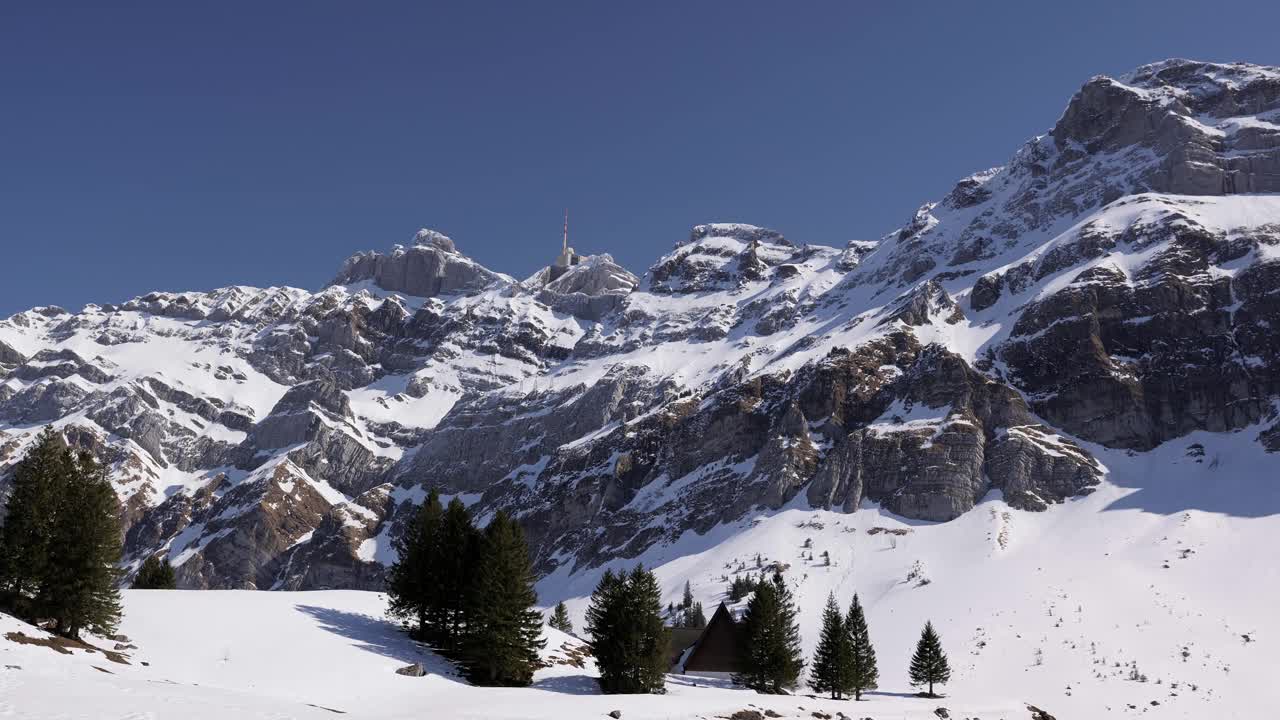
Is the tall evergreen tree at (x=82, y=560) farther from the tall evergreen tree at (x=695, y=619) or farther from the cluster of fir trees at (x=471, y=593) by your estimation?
the tall evergreen tree at (x=695, y=619)

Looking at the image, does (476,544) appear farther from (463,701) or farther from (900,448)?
(900,448)

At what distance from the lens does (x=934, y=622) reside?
113688mm

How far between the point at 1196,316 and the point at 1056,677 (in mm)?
113148

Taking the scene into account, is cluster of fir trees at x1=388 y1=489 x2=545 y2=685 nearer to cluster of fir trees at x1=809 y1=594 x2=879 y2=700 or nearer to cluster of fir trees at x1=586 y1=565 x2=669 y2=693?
cluster of fir trees at x1=586 y1=565 x2=669 y2=693

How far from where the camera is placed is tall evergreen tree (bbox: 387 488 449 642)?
5097cm

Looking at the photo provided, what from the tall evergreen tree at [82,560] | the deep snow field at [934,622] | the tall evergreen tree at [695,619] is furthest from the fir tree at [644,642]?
the tall evergreen tree at [695,619]

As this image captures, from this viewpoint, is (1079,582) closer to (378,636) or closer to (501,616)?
(501,616)

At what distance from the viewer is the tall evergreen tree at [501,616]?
4519cm

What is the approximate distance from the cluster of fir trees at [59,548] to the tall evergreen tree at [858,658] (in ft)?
134

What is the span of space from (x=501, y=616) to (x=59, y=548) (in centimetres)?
1783

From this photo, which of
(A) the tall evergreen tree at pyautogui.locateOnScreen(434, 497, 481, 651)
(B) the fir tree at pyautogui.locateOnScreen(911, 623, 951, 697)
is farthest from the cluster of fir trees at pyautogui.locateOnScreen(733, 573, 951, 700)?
(A) the tall evergreen tree at pyautogui.locateOnScreen(434, 497, 481, 651)

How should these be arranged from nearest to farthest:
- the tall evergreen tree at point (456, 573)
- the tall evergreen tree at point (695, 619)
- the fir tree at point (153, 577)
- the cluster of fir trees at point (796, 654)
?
the tall evergreen tree at point (456, 573) → the cluster of fir trees at point (796, 654) → the fir tree at point (153, 577) → the tall evergreen tree at point (695, 619)

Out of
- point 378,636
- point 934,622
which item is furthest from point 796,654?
point 934,622

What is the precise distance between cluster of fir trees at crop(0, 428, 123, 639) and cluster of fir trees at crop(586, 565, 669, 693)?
1984 centimetres
